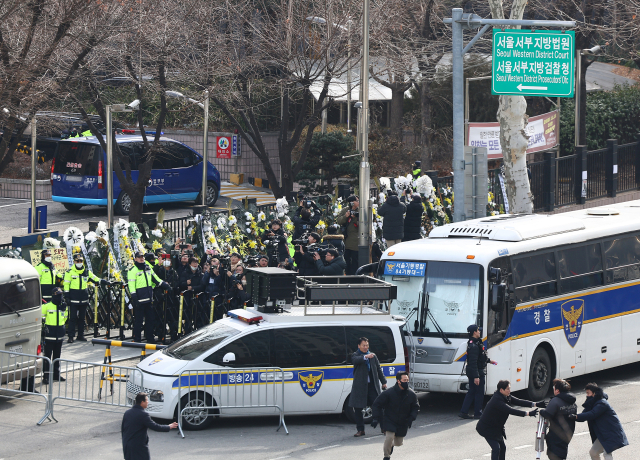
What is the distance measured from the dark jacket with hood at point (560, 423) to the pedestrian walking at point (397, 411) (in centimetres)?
155

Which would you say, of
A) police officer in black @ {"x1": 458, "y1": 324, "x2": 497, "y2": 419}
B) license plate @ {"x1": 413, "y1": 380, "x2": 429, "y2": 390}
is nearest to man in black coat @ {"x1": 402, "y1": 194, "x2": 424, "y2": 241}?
license plate @ {"x1": 413, "y1": 380, "x2": 429, "y2": 390}

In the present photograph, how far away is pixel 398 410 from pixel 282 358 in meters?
2.29

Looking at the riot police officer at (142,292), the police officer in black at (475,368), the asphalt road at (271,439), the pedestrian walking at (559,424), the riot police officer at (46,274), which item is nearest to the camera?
the pedestrian walking at (559,424)

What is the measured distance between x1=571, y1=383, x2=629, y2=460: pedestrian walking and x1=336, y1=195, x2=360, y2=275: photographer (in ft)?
34.2

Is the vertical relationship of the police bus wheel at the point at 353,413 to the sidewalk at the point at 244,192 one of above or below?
below

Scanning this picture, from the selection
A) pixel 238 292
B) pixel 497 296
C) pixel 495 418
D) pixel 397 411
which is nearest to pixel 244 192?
→ pixel 238 292

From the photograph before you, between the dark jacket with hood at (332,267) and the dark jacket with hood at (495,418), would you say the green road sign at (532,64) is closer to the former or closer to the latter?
the dark jacket with hood at (332,267)

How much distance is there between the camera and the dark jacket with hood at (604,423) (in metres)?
9.86

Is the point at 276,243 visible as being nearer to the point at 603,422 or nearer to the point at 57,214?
the point at 603,422

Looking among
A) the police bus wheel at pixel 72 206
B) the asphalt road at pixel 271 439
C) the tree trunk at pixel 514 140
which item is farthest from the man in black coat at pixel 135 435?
the police bus wheel at pixel 72 206

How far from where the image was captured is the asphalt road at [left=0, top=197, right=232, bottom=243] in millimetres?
26781

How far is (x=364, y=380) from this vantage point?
38.6 feet

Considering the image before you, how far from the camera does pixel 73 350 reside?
16.3 m

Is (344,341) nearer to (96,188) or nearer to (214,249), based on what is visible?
(214,249)
